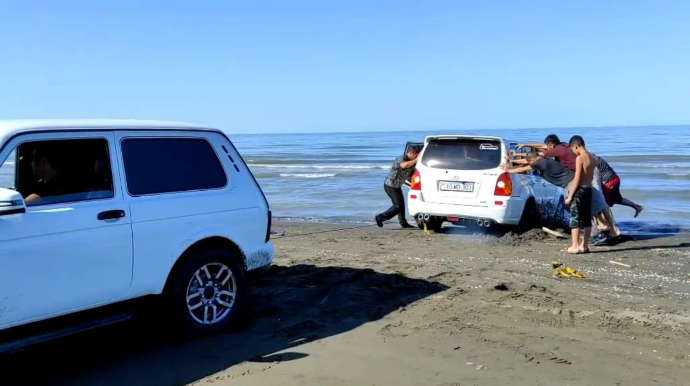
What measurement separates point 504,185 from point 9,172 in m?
7.76

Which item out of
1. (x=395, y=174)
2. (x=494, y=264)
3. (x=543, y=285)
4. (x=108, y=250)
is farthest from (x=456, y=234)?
(x=108, y=250)

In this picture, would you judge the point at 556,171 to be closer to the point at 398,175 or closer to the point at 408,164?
the point at 408,164

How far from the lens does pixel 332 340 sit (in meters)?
5.46

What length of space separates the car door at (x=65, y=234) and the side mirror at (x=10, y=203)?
167 mm

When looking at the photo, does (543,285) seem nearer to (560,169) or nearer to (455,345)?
(455,345)

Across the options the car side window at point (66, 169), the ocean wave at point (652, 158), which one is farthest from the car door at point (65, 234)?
the ocean wave at point (652, 158)

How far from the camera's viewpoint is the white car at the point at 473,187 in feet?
35.2

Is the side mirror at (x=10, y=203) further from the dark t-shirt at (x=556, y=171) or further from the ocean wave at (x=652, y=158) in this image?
the ocean wave at (x=652, y=158)

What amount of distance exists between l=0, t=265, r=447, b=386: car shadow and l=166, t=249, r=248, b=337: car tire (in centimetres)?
15

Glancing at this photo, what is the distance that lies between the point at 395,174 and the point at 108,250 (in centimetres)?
847

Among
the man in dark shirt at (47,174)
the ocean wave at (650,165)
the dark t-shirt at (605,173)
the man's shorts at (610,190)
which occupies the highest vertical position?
the man in dark shirt at (47,174)

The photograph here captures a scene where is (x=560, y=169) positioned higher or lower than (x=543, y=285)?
higher

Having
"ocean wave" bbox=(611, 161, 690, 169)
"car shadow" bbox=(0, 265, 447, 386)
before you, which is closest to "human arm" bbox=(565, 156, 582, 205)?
"car shadow" bbox=(0, 265, 447, 386)

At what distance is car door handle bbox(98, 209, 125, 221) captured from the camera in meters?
4.80
